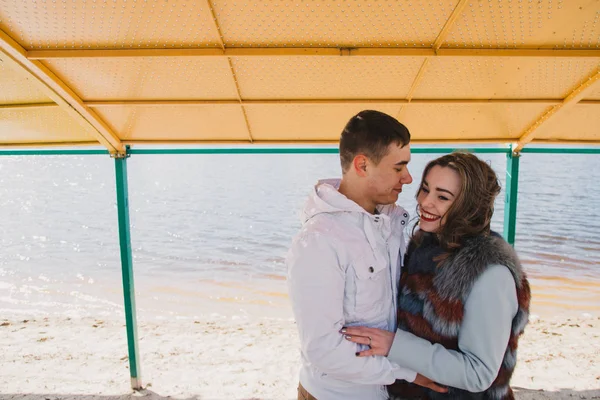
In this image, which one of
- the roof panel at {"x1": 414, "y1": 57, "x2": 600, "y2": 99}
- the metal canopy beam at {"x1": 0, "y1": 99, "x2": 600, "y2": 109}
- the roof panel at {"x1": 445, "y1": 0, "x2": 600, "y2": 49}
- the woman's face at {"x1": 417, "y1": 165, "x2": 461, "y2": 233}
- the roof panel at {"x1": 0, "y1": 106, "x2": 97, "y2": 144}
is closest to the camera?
the woman's face at {"x1": 417, "y1": 165, "x2": 461, "y2": 233}

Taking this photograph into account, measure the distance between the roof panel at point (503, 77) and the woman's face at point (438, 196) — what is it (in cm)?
114

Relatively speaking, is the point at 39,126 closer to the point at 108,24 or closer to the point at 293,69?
the point at 108,24

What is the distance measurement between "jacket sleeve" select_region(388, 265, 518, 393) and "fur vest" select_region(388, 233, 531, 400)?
4cm

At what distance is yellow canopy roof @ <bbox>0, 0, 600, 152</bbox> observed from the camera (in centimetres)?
252


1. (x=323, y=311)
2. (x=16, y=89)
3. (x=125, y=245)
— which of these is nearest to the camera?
(x=323, y=311)

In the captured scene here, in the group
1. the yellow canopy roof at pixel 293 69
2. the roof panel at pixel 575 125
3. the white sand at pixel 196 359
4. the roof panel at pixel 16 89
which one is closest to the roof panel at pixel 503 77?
the yellow canopy roof at pixel 293 69

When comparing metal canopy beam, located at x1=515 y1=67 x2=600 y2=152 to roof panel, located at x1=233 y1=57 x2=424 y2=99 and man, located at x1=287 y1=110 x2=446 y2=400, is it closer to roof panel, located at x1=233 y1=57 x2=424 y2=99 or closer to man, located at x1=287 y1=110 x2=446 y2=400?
roof panel, located at x1=233 y1=57 x2=424 y2=99

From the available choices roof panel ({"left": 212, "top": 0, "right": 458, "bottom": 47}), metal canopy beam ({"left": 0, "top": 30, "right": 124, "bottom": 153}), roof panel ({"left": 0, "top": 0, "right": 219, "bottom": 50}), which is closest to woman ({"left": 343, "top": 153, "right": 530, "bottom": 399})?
roof panel ({"left": 212, "top": 0, "right": 458, "bottom": 47})

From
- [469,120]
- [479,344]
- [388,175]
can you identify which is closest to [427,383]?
[479,344]

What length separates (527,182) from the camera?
89.8 feet

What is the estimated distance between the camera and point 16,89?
10.9 feet

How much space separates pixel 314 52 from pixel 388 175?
1.17 meters

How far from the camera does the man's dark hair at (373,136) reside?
6.36 ft

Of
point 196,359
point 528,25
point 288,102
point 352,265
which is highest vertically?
point 528,25
